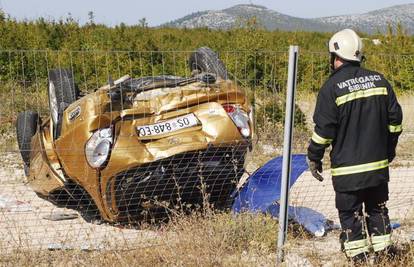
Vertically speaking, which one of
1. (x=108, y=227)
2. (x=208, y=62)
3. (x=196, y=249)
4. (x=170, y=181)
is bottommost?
(x=108, y=227)

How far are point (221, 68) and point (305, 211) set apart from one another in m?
1.69

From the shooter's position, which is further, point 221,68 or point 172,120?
point 221,68

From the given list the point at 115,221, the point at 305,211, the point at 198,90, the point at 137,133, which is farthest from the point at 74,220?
the point at 305,211

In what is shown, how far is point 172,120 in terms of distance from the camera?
5223 millimetres

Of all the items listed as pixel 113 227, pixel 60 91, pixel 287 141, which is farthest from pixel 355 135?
pixel 60 91

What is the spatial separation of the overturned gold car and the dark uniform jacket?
3.93ft

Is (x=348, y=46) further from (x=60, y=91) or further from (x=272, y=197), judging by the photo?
(x=60, y=91)

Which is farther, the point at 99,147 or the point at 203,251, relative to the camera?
the point at 99,147

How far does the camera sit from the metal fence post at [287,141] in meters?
4.23

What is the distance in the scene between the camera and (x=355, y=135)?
4.12 meters

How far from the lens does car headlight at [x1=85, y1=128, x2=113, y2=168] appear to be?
16.6 feet

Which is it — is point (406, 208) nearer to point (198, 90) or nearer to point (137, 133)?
point (198, 90)

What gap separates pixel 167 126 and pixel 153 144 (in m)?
0.20

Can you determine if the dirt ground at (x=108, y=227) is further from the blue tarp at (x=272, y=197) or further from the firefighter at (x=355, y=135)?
the firefighter at (x=355, y=135)
